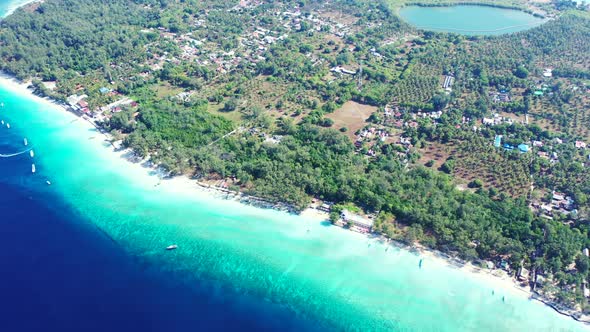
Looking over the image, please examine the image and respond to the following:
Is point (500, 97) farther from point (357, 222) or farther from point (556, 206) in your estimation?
point (357, 222)

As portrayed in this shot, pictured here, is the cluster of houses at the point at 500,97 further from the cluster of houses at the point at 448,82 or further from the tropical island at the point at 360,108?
the cluster of houses at the point at 448,82

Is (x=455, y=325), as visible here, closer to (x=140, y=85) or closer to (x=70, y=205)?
(x=70, y=205)

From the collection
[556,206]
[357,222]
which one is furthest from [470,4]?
[357,222]

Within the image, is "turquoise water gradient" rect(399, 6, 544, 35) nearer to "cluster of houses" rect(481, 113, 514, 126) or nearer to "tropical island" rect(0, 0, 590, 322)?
"tropical island" rect(0, 0, 590, 322)

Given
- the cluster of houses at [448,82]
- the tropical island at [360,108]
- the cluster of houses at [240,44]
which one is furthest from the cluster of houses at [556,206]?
the cluster of houses at [240,44]

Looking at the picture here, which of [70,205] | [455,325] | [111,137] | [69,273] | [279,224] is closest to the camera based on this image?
[455,325]

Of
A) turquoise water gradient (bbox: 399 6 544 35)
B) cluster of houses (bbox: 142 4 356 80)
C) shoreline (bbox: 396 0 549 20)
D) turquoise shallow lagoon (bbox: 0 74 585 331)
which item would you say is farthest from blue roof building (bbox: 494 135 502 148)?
shoreline (bbox: 396 0 549 20)

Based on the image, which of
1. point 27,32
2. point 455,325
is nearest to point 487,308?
point 455,325
